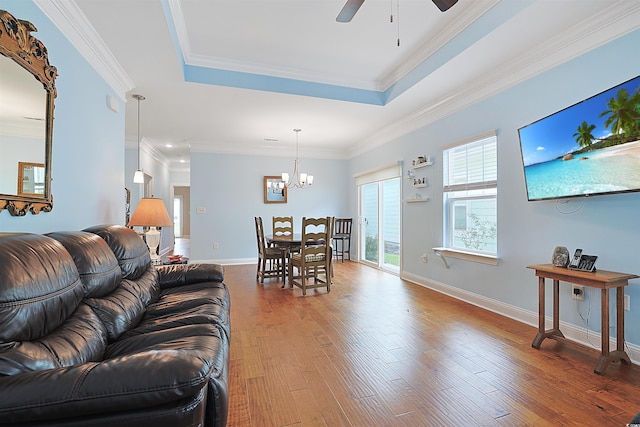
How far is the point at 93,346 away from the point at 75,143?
1.76 metres

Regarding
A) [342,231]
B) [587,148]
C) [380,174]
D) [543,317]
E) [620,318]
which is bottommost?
[543,317]

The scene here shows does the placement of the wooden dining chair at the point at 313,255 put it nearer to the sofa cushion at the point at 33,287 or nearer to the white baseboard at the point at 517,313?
the white baseboard at the point at 517,313

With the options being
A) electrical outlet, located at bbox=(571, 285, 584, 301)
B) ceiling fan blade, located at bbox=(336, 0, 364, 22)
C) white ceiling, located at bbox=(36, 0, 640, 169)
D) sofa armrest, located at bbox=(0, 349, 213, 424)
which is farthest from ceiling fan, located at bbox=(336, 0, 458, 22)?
electrical outlet, located at bbox=(571, 285, 584, 301)

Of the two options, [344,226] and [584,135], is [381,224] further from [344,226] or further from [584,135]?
[584,135]

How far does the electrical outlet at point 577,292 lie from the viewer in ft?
8.52

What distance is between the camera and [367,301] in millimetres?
3875

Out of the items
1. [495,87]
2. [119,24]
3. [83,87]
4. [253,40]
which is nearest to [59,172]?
[83,87]

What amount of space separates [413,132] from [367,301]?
2.72m

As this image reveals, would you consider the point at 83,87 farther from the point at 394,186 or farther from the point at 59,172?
the point at 394,186

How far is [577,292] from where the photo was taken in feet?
8.59

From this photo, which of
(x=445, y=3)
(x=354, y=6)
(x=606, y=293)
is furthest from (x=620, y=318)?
(x=354, y=6)

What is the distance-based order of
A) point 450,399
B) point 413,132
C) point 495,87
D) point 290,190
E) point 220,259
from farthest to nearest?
point 290,190, point 220,259, point 413,132, point 495,87, point 450,399

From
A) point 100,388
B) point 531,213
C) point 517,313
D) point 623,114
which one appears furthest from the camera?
point 517,313

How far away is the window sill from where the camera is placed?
11.4 feet
